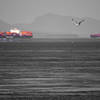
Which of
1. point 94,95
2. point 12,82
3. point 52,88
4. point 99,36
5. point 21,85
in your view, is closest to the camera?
point 94,95

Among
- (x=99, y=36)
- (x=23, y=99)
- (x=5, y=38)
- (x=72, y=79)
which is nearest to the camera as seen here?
(x=23, y=99)

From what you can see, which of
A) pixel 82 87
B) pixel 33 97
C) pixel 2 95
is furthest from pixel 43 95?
pixel 82 87

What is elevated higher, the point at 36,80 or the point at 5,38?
the point at 5,38

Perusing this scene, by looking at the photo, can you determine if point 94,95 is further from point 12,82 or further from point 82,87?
point 12,82

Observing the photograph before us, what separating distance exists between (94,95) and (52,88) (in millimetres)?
2296

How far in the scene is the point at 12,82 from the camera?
15711 millimetres

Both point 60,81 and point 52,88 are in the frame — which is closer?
point 52,88

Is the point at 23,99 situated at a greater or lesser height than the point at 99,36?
lesser

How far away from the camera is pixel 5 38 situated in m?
144

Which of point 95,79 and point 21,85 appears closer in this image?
point 21,85

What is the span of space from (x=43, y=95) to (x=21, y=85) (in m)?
2.90

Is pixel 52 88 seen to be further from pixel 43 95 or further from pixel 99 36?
pixel 99 36

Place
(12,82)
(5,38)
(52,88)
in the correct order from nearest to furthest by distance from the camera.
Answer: (52,88) → (12,82) → (5,38)

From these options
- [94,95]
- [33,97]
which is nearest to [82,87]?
[94,95]
